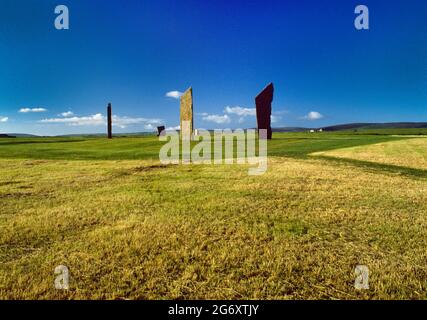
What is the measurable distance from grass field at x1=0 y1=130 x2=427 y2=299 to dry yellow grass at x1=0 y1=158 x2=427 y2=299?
2 centimetres

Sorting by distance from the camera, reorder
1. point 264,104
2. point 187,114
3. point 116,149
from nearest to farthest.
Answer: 1. point 116,149
2. point 187,114
3. point 264,104

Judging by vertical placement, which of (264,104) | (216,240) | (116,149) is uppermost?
(264,104)

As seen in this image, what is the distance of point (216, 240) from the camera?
4.66 meters

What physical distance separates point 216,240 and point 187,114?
74.7 ft

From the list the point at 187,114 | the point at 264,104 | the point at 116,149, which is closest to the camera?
the point at 116,149

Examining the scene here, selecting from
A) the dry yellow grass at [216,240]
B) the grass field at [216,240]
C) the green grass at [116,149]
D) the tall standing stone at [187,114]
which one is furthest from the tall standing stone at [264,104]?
the dry yellow grass at [216,240]

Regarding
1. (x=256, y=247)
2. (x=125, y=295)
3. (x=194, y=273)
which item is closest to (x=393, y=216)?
(x=256, y=247)

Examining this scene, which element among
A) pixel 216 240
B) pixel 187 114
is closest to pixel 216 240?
pixel 216 240

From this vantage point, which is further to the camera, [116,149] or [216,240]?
[116,149]

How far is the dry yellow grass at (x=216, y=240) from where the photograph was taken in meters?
3.35

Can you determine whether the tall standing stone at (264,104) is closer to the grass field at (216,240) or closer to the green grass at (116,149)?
the green grass at (116,149)

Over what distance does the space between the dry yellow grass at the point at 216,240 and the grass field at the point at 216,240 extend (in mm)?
18

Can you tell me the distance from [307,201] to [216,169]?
244 inches

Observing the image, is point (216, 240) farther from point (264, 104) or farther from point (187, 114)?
point (264, 104)
